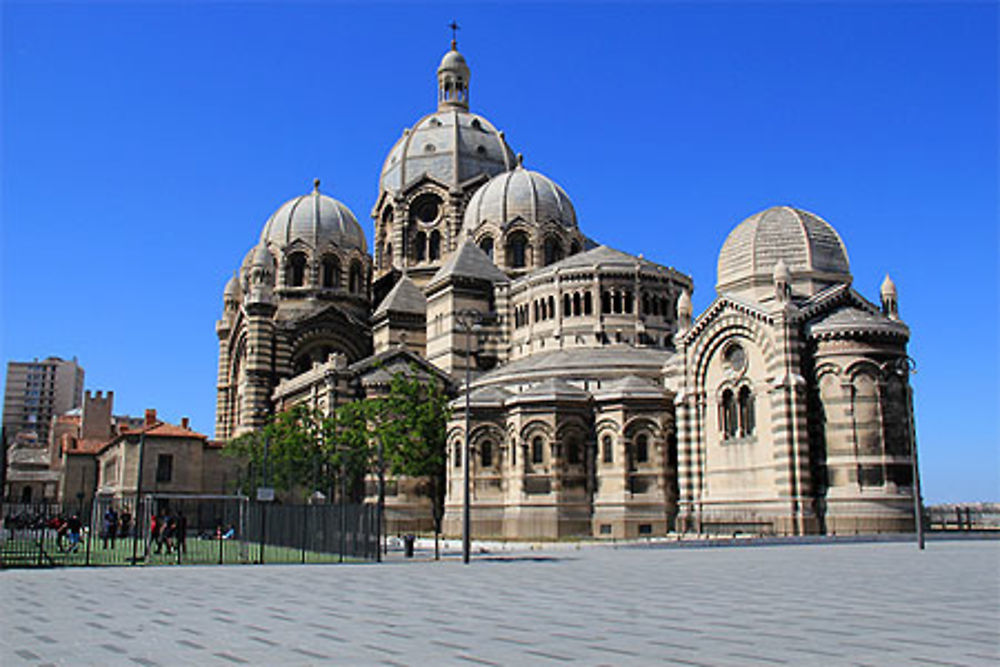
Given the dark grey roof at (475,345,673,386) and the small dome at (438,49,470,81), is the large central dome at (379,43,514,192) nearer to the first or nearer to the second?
the small dome at (438,49,470,81)

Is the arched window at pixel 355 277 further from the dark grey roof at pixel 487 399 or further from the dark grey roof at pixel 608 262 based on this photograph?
the dark grey roof at pixel 487 399

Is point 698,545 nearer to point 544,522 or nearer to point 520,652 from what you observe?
point 544,522

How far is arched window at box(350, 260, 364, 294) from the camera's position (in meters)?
74.1

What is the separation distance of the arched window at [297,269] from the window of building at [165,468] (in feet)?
55.0

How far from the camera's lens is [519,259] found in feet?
224

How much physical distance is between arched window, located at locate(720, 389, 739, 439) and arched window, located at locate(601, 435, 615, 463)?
5.94 metres

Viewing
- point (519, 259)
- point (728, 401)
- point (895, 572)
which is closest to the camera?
point (895, 572)

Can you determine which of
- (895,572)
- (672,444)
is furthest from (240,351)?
(895,572)

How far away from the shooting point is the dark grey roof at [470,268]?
62.2m

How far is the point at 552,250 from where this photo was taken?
6869 centimetres

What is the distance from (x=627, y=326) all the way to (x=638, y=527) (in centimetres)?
1406

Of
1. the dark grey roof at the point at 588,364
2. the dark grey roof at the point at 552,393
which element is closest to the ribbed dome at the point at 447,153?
the dark grey roof at the point at 588,364

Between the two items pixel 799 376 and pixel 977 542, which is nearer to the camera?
pixel 977 542

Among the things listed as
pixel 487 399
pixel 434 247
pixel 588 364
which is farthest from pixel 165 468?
pixel 588 364
